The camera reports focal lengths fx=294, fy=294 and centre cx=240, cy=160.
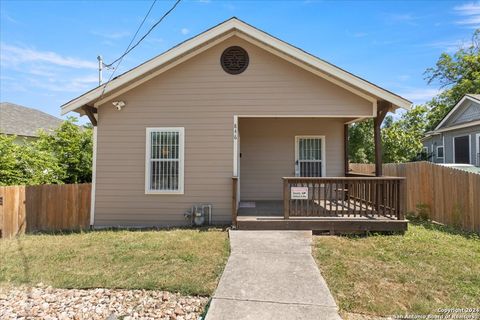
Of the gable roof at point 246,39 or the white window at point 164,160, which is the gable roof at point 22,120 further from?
the white window at point 164,160

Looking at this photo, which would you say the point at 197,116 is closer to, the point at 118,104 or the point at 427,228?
the point at 118,104

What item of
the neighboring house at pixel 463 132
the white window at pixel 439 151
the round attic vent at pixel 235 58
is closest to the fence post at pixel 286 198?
the round attic vent at pixel 235 58

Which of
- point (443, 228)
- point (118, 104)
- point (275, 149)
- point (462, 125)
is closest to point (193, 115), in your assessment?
point (118, 104)

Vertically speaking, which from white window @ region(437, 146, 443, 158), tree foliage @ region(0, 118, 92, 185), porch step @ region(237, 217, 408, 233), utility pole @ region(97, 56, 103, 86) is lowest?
porch step @ region(237, 217, 408, 233)

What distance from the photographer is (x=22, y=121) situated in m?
18.8

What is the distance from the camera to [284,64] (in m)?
7.69

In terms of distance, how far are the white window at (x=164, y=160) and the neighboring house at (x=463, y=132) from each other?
14.7 m

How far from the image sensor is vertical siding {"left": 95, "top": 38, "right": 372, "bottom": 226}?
25.1 feet

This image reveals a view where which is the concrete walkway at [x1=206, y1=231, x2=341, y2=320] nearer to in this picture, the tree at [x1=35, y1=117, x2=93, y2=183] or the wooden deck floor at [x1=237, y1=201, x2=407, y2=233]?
the wooden deck floor at [x1=237, y1=201, x2=407, y2=233]

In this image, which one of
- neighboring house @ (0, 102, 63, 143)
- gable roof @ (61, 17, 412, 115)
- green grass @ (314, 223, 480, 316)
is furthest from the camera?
neighboring house @ (0, 102, 63, 143)

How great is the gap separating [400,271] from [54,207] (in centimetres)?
841

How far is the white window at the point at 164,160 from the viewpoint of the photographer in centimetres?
771

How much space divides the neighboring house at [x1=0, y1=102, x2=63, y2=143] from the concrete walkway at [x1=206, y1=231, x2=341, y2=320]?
1472 centimetres

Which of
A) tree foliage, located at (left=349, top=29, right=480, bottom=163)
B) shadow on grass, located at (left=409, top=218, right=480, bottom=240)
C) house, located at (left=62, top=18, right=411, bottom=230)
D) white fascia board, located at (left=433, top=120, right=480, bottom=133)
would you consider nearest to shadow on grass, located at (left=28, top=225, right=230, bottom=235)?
house, located at (left=62, top=18, right=411, bottom=230)
